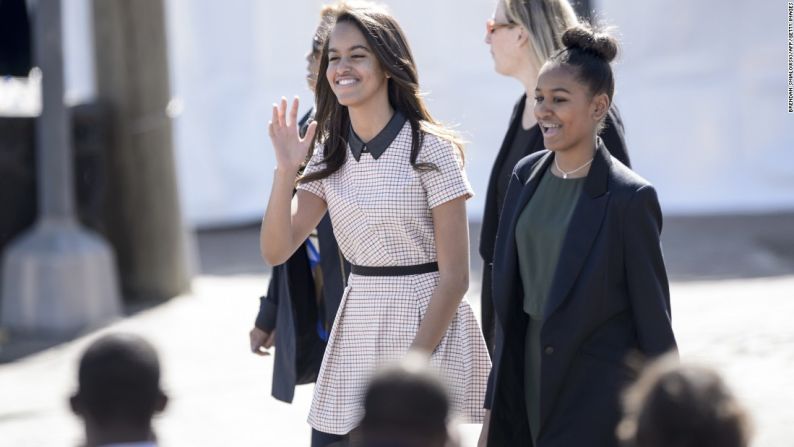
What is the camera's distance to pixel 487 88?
12.0 meters

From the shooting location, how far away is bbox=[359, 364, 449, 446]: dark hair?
2.37 m

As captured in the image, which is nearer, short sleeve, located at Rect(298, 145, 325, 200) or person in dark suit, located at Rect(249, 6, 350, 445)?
short sleeve, located at Rect(298, 145, 325, 200)

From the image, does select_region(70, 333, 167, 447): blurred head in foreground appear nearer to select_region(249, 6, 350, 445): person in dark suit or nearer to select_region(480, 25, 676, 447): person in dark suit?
select_region(480, 25, 676, 447): person in dark suit

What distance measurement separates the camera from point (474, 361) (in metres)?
3.95

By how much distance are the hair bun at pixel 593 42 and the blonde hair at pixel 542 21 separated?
2.47 ft

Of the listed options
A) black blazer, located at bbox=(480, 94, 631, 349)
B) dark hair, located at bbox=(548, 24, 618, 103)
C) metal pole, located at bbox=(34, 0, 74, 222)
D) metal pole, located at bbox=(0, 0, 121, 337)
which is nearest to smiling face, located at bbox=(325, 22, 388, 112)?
dark hair, located at bbox=(548, 24, 618, 103)

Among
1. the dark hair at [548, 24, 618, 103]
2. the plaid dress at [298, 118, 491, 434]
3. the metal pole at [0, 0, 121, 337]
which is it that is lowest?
the metal pole at [0, 0, 121, 337]

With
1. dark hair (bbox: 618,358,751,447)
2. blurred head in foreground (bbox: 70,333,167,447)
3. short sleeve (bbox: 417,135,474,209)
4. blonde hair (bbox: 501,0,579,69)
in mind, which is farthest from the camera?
blonde hair (bbox: 501,0,579,69)

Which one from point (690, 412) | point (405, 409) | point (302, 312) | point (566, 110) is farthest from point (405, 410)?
point (302, 312)

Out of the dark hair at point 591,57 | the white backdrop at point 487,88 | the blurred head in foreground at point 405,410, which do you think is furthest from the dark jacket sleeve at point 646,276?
the white backdrop at point 487,88

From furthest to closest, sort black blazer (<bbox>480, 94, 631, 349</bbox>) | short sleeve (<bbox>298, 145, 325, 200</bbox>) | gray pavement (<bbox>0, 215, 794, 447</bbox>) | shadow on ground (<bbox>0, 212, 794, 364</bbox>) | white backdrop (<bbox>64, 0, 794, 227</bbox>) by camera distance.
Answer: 1. white backdrop (<bbox>64, 0, 794, 227</bbox>)
2. shadow on ground (<bbox>0, 212, 794, 364</bbox>)
3. gray pavement (<bbox>0, 215, 794, 447</bbox>)
4. black blazer (<bbox>480, 94, 631, 349</bbox>)
5. short sleeve (<bbox>298, 145, 325, 200</bbox>)

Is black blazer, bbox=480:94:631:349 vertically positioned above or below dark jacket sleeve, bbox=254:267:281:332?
above

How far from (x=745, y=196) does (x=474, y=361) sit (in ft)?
29.2

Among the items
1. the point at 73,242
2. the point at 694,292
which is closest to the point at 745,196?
the point at 694,292
